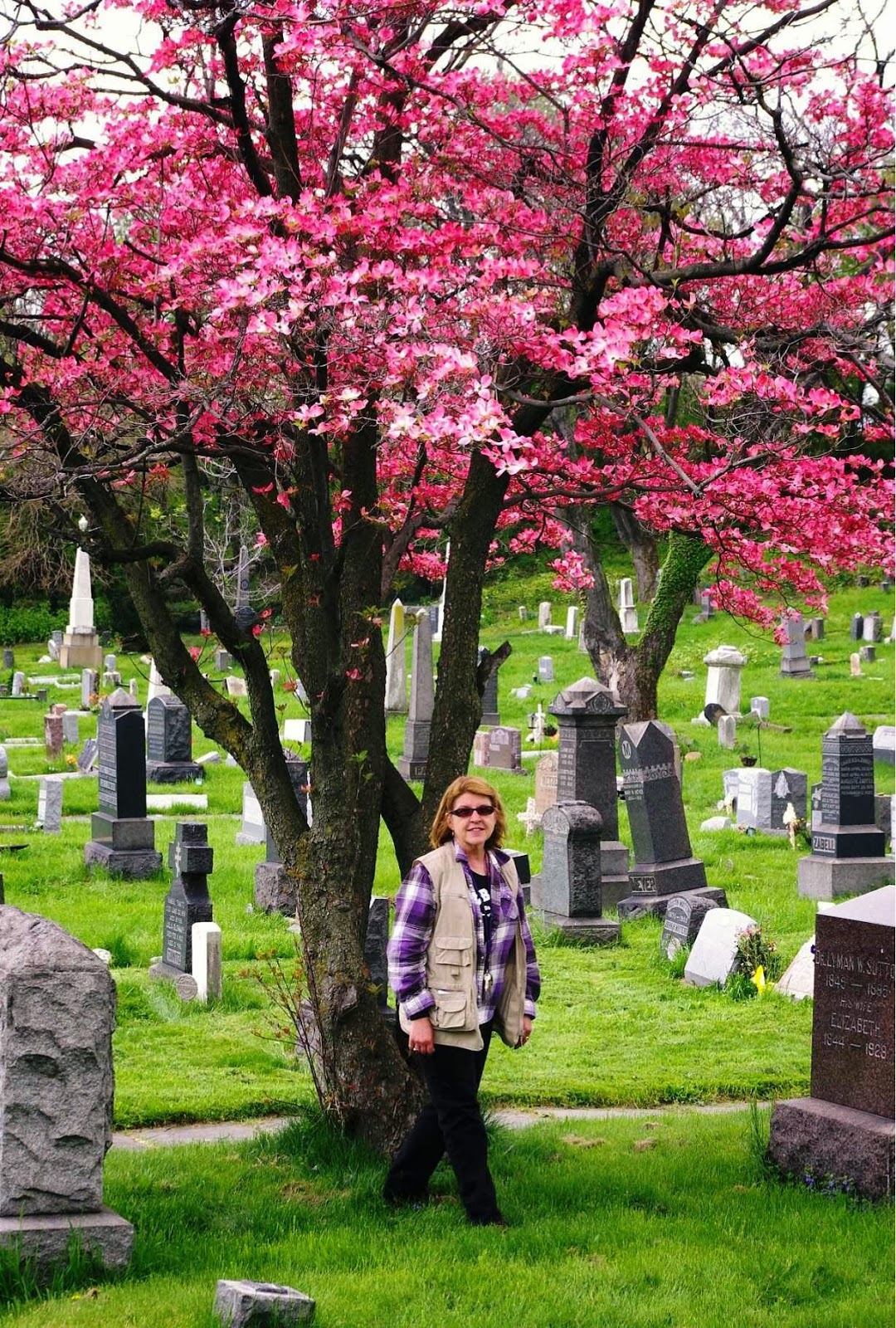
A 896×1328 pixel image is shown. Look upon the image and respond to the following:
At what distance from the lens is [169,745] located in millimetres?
21844

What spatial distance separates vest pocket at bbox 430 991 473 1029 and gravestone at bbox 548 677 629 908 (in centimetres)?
915

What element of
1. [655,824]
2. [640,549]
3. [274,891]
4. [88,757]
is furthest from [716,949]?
[640,549]

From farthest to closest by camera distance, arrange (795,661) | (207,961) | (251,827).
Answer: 1. (795,661)
2. (251,827)
3. (207,961)

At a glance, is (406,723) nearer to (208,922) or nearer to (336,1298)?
(208,922)

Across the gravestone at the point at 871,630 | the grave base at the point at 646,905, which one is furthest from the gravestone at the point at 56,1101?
the gravestone at the point at 871,630

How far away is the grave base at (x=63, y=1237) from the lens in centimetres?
527

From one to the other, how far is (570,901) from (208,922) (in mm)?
3543

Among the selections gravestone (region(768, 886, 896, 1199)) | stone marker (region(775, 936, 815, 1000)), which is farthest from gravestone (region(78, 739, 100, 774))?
gravestone (region(768, 886, 896, 1199))

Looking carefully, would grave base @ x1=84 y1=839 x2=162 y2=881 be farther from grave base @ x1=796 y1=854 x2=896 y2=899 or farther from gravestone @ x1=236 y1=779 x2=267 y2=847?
grave base @ x1=796 y1=854 x2=896 y2=899

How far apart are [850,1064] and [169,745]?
16375 mm

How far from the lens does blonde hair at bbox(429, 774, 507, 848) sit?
5.99 m

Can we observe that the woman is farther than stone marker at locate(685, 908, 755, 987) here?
No

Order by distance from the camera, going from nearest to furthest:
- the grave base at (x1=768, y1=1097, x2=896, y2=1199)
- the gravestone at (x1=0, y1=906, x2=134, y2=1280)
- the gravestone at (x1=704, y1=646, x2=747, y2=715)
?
the gravestone at (x1=0, y1=906, x2=134, y2=1280)
the grave base at (x1=768, y1=1097, x2=896, y2=1199)
the gravestone at (x1=704, y1=646, x2=747, y2=715)

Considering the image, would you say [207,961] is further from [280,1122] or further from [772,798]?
[772,798]
